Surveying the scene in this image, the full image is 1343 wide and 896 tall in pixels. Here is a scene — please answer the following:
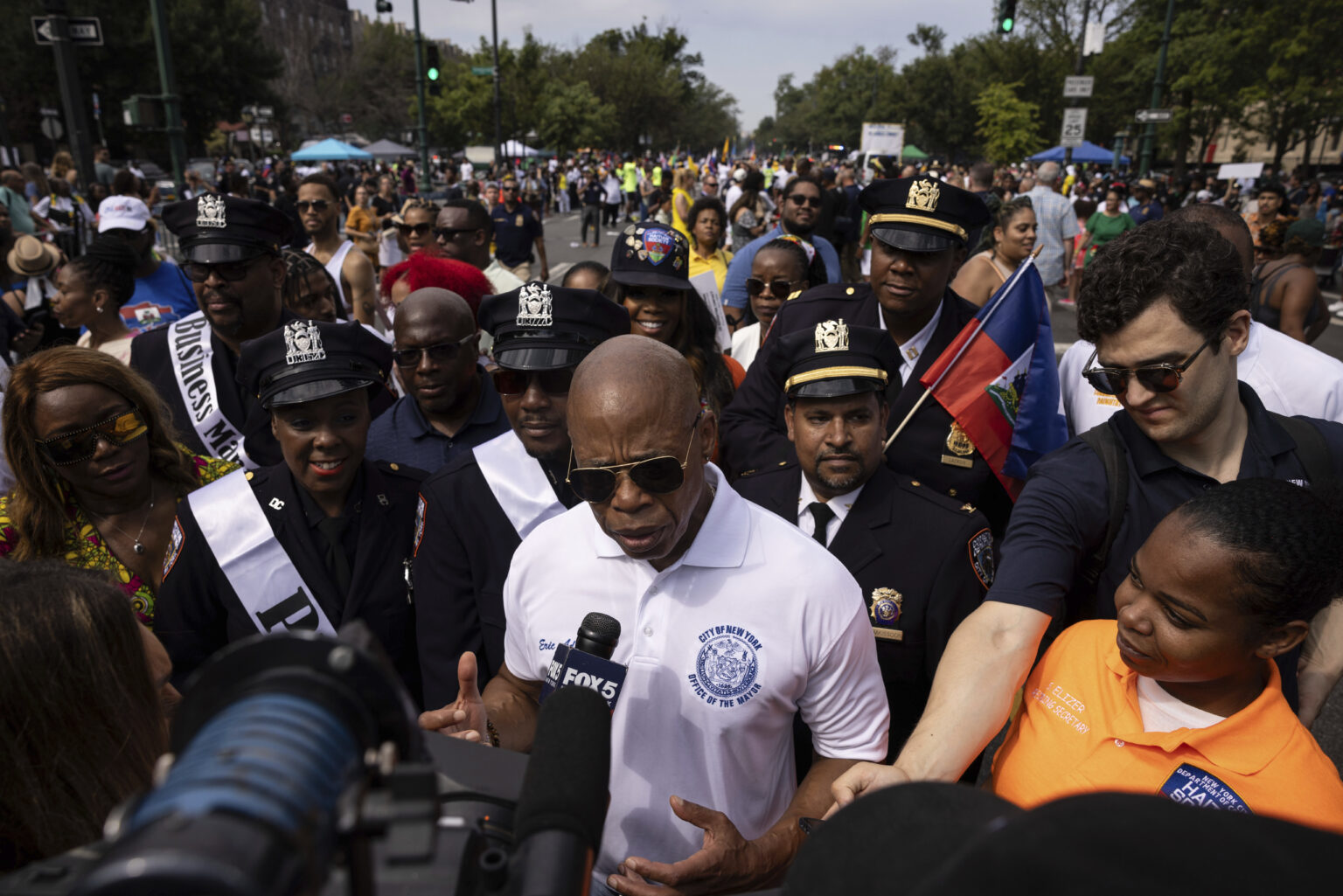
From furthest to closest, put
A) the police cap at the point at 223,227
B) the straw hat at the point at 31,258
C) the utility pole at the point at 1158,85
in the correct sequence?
the utility pole at the point at 1158,85
the straw hat at the point at 31,258
the police cap at the point at 223,227

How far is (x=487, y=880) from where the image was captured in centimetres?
93

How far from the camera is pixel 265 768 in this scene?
0.59m

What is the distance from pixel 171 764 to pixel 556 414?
2319 mm

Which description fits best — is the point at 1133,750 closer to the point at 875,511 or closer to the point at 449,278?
the point at 875,511

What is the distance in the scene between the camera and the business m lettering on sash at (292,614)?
2615 mm

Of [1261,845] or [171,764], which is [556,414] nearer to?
[171,764]

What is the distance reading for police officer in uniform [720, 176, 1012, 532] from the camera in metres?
3.37

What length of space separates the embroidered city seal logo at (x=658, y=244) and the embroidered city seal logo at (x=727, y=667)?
8.28ft

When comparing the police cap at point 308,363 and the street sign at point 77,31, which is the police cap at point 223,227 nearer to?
the police cap at point 308,363

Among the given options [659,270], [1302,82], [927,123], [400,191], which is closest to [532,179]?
[400,191]

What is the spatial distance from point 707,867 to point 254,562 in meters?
1.76

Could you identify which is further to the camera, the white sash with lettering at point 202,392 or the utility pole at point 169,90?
the utility pole at point 169,90

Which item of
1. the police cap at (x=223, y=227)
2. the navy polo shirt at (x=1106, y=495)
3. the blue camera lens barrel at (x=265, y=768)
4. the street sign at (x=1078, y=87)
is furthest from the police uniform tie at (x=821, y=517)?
the street sign at (x=1078, y=87)

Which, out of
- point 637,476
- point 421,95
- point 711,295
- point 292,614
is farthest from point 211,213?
point 421,95
